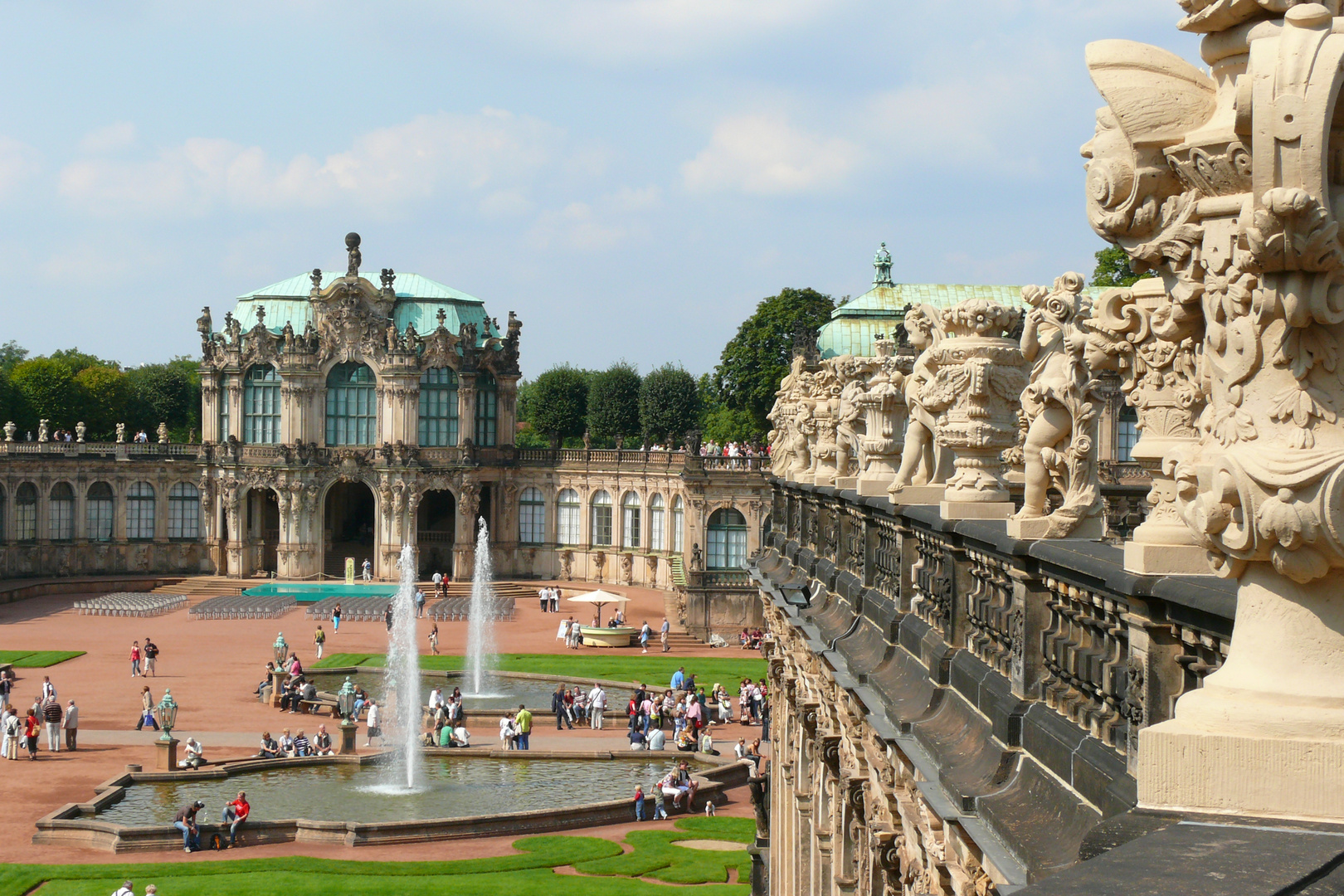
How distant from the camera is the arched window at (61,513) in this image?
74.8 metres

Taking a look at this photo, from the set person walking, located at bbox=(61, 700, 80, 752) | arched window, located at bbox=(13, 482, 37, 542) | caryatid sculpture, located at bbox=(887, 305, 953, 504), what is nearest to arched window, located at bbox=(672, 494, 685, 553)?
arched window, located at bbox=(13, 482, 37, 542)

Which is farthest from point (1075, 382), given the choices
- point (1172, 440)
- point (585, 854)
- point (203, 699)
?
point (203, 699)

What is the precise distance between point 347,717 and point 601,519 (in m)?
36.7

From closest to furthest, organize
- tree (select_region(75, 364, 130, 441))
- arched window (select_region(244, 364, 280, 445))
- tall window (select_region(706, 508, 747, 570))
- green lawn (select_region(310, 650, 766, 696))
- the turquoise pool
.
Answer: green lawn (select_region(310, 650, 766, 696)), tall window (select_region(706, 508, 747, 570)), the turquoise pool, arched window (select_region(244, 364, 280, 445)), tree (select_region(75, 364, 130, 441))

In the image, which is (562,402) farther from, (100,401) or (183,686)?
(183,686)

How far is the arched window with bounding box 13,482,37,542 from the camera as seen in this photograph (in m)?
73.4

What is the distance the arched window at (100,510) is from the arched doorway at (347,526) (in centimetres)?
1092

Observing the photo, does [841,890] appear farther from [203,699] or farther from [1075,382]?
[203,699]

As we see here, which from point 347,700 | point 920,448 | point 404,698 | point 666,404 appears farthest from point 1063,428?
point 666,404

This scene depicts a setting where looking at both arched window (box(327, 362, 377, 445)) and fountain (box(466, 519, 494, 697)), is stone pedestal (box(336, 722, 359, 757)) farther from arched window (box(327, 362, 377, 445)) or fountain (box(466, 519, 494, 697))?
arched window (box(327, 362, 377, 445))

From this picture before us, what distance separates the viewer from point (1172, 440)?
6.04 m

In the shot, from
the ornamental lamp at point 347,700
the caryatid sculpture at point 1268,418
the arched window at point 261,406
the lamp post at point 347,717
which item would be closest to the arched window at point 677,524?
the arched window at point 261,406

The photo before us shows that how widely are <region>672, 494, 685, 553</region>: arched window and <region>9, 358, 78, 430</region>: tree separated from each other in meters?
48.8

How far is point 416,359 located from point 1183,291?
72.9 meters
